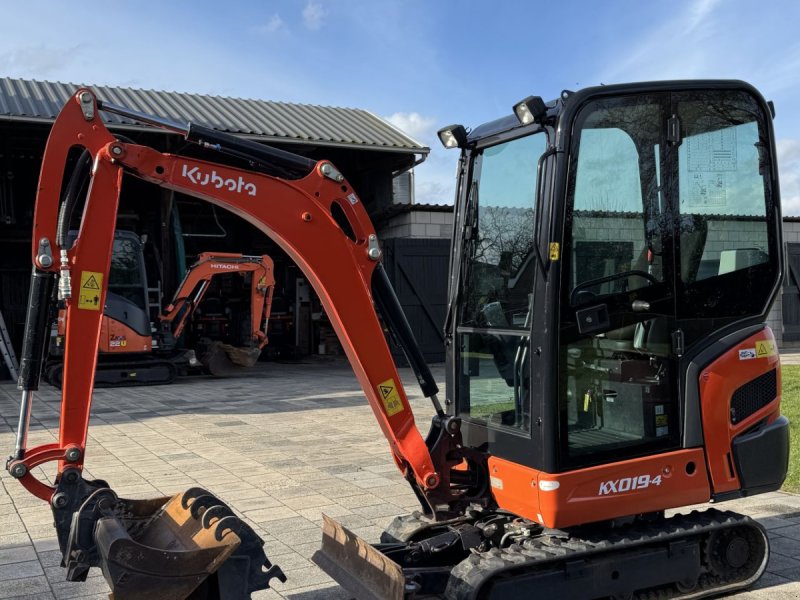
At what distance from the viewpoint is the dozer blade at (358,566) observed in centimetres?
353

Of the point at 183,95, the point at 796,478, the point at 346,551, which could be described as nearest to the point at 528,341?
the point at 346,551

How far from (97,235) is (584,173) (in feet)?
7.58

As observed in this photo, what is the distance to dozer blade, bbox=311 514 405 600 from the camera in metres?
3.53

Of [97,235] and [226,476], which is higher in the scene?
[97,235]

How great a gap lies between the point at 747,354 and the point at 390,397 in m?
1.93

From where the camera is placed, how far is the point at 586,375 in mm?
3867

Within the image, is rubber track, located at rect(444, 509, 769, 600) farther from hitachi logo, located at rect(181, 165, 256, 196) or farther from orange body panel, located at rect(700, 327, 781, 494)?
hitachi logo, located at rect(181, 165, 256, 196)

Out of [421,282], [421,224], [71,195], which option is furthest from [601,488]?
[421,224]

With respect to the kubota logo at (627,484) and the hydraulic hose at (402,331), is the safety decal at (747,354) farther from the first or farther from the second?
the hydraulic hose at (402,331)

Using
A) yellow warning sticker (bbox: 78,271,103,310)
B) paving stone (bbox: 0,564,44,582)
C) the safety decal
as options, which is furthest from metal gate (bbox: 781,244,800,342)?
yellow warning sticker (bbox: 78,271,103,310)

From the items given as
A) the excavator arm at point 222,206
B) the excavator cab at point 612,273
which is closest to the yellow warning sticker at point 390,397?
the excavator arm at point 222,206

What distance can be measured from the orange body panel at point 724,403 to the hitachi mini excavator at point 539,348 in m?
0.01

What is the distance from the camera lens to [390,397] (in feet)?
13.2

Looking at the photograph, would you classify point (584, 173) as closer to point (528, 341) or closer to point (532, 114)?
point (532, 114)
